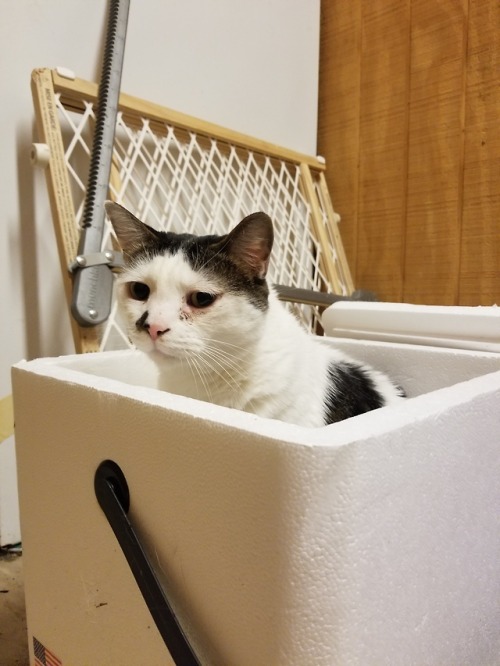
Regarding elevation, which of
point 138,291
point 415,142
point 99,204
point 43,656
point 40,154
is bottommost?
point 43,656

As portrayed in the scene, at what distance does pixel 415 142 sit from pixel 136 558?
1.45 meters

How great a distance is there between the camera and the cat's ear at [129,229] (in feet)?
2.36

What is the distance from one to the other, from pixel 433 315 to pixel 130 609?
0.59 m

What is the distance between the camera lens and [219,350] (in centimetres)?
65

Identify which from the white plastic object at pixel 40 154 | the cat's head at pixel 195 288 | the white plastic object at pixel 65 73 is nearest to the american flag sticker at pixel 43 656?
the cat's head at pixel 195 288

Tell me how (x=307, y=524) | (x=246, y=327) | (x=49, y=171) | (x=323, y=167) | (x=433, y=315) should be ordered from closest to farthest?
(x=307, y=524) → (x=246, y=327) → (x=433, y=315) → (x=49, y=171) → (x=323, y=167)

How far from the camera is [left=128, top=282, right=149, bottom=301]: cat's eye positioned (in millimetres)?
681

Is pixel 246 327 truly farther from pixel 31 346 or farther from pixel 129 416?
pixel 31 346

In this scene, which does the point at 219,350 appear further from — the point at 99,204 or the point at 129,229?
the point at 99,204

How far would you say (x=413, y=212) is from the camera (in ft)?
5.00

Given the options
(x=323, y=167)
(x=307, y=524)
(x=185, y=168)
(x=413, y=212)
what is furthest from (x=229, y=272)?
(x=323, y=167)

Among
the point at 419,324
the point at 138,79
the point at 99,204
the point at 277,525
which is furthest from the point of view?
the point at 138,79

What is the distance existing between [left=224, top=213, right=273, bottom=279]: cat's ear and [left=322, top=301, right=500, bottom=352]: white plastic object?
0.27 m

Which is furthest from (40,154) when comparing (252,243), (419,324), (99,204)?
(419,324)
